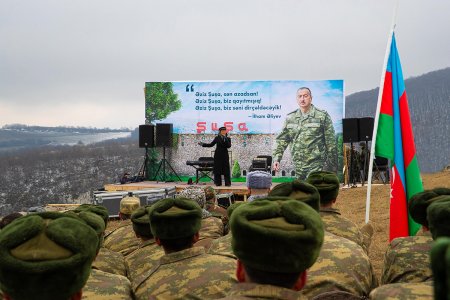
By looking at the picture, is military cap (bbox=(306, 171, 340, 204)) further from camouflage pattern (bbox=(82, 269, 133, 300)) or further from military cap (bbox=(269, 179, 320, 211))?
camouflage pattern (bbox=(82, 269, 133, 300))

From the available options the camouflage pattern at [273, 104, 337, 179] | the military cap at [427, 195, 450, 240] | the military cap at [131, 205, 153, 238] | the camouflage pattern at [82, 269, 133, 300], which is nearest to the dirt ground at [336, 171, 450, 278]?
the camouflage pattern at [273, 104, 337, 179]

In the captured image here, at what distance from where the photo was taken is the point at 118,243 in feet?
12.4

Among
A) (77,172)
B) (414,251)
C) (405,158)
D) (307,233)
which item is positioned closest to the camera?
(307,233)

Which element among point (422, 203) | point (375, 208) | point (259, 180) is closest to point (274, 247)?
point (422, 203)

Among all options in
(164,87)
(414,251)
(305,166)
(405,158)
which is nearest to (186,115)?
(164,87)

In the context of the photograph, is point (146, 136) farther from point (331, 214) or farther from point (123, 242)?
point (331, 214)

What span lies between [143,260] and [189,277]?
0.69 metres

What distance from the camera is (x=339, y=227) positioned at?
3.12 metres

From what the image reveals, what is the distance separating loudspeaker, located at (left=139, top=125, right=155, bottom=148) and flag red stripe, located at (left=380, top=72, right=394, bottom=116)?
899cm

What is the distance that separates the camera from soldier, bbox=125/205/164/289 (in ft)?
9.14

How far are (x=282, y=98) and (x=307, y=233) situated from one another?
39.8 ft

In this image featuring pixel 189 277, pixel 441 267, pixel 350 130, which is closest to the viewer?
pixel 441 267

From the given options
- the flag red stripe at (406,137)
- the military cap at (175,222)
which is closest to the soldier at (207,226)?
the military cap at (175,222)

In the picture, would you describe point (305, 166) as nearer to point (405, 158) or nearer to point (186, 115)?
point (186, 115)
